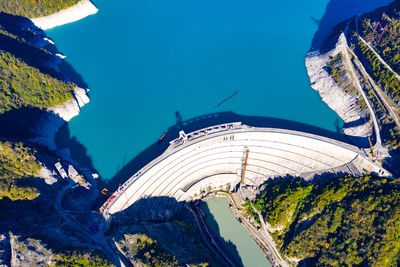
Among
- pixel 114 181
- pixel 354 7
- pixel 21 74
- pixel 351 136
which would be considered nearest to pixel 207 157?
pixel 114 181

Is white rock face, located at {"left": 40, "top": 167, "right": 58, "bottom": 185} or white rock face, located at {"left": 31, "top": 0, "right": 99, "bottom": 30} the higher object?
white rock face, located at {"left": 31, "top": 0, "right": 99, "bottom": 30}

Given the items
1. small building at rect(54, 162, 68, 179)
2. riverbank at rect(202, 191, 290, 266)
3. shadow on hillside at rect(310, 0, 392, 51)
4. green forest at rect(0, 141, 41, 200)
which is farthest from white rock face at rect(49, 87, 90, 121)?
shadow on hillside at rect(310, 0, 392, 51)

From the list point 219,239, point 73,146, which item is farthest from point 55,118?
point 219,239

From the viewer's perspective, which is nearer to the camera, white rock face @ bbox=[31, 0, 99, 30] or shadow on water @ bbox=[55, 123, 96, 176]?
shadow on water @ bbox=[55, 123, 96, 176]

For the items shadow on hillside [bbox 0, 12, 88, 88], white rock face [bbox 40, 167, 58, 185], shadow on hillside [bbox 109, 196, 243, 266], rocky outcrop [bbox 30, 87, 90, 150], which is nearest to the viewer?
white rock face [bbox 40, 167, 58, 185]

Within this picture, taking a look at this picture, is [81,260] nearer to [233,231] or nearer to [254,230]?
[233,231]

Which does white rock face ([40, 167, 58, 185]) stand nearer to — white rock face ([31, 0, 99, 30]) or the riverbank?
the riverbank
